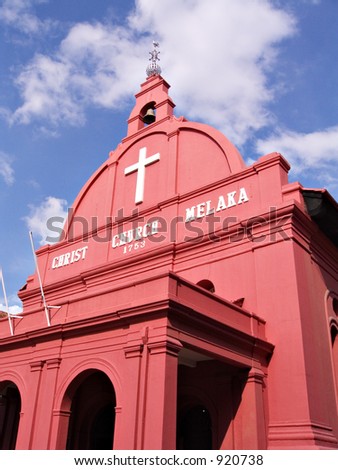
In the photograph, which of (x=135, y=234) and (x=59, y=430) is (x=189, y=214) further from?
(x=59, y=430)

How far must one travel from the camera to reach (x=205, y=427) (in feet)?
40.2

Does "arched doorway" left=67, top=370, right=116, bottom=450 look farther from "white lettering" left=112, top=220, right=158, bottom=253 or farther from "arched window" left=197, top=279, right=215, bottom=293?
"white lettering" left=112, top=220, right=158, bottom=253

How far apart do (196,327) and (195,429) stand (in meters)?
3.82

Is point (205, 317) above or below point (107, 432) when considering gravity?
above

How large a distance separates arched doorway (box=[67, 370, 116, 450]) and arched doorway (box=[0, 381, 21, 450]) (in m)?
2.72

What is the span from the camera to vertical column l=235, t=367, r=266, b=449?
10.7m

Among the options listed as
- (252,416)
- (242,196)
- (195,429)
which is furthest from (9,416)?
(242,196)

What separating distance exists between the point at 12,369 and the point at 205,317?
5879 mm

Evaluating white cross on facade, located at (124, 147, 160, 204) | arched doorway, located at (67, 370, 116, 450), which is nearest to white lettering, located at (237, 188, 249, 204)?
white cross on facade, located at (124, 147, 160, 204)

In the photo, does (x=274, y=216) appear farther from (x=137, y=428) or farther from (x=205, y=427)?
(x=137, y=428)

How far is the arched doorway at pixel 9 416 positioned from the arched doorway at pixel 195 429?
5491mm

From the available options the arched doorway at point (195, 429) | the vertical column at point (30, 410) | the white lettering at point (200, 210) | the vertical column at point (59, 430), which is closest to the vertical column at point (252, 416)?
the arched doorway at point (195, 429)

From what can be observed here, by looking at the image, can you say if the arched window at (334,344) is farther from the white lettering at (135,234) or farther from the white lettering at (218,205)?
the white lettering at (135,234)
